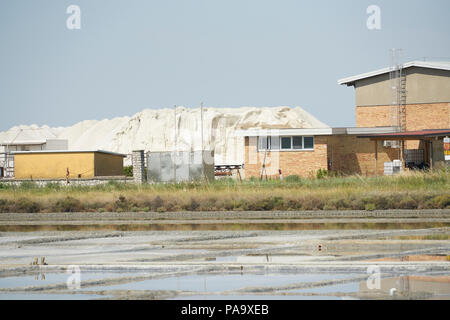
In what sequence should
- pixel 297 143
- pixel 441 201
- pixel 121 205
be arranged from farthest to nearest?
1. pixel 297 143
2. pixel 121 205
3. pixel 441 201

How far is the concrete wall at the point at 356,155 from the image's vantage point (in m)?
42.0

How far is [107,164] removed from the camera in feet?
173

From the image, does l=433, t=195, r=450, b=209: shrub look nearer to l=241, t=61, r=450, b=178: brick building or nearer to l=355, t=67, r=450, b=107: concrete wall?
l=241, t=61, r=450, b=178: brick building

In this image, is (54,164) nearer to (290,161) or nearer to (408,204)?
(290,161)

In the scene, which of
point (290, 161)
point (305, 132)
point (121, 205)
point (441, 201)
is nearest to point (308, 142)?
point (305, 132)

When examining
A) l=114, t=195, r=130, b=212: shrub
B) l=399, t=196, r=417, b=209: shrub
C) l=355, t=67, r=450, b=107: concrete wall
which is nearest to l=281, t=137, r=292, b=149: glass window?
l=355, t=67, r=450, b=107: concrete wall

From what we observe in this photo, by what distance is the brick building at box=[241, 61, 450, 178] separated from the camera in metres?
41.3

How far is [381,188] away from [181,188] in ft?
27.6

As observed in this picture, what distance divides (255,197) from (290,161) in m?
16.5

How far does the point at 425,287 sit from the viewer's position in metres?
8.53

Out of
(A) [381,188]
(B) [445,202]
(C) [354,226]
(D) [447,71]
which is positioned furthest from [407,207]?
(D) [447,71]

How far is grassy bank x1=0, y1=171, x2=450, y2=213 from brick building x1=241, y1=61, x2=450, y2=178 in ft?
37.1

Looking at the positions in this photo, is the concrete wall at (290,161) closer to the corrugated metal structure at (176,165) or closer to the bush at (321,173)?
the bush at (321,173)
